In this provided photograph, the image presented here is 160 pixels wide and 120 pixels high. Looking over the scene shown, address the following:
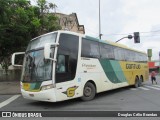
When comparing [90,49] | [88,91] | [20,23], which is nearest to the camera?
[88,91]

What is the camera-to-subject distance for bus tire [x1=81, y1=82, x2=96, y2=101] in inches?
500

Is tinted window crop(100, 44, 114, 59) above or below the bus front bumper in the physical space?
above

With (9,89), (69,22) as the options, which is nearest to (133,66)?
(9,89)

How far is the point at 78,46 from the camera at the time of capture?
12406mm

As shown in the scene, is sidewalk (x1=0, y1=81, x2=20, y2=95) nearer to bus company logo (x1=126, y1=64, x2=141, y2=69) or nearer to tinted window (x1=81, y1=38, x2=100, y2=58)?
tinted window (x1=81, y1=38, x2=100, y2=58)

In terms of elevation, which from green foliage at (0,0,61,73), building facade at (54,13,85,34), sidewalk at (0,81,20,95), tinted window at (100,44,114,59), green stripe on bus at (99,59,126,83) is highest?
building facade at (54,13,85,34)

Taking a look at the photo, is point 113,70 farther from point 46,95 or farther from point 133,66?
point 46,95

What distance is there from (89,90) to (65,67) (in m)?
2.29

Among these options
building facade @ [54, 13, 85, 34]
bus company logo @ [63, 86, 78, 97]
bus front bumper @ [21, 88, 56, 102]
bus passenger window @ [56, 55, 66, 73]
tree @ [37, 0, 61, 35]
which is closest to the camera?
bus front bumper @ [21, 88, 56, 102]

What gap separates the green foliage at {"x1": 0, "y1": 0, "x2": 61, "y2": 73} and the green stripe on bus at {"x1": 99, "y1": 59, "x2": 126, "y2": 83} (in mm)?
8366

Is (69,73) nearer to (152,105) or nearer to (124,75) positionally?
(152,105)

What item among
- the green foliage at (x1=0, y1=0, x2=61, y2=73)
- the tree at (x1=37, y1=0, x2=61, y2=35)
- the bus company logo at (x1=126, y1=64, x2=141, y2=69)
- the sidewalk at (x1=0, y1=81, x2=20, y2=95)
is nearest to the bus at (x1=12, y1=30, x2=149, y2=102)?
the bus company logo at (x1=126, y1=64, x2=141, y2=69)

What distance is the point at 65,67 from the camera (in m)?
11.4

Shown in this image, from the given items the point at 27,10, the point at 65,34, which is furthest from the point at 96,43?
the point at 27,10
